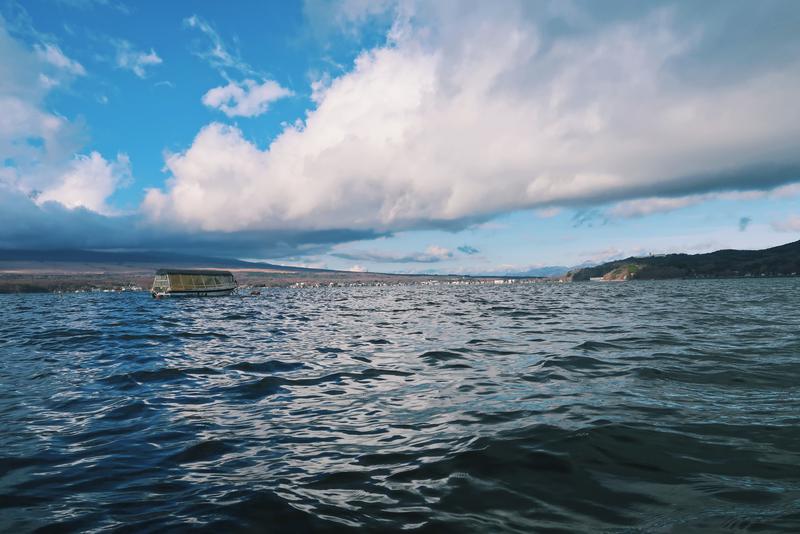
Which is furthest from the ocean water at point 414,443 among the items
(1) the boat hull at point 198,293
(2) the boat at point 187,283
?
(1) the boat hull at point 198,293

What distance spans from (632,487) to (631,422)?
3.22m

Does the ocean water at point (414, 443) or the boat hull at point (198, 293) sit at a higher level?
the ocean water at point (414, 443)

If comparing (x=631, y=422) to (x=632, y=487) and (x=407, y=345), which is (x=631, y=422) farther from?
(x=407, y=345)

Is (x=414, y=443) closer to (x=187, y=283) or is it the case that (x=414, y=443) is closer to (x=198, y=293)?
(x=187, y=283)

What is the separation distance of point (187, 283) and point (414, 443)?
11887 centimetres

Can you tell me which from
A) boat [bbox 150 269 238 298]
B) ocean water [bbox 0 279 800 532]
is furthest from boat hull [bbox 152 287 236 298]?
ocean water [bbox 0 279 800 532]

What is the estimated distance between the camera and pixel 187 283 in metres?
114

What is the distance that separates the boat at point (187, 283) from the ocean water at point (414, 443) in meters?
99.9

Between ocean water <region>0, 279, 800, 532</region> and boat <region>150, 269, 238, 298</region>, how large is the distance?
9986 centimetres

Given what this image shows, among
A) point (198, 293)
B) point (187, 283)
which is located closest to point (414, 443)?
point (187, 283)

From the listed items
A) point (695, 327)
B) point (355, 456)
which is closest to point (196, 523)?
point (355, 456)

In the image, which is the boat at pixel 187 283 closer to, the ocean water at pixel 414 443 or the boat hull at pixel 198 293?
the boat hull at pixel 198 293

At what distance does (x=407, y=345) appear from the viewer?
2342 centimetres

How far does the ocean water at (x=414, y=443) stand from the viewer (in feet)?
19.7
